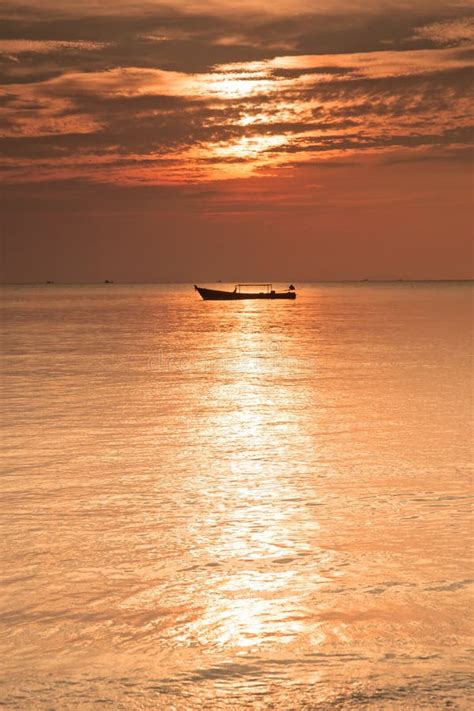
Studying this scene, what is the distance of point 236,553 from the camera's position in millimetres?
10523

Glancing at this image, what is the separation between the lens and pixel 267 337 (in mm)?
58656

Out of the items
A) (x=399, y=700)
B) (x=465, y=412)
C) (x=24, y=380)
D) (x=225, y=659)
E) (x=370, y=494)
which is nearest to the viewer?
(x=399, y=700)

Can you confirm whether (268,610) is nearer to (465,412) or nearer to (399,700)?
(399,700)

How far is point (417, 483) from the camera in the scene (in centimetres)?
1448

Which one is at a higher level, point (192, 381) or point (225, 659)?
point (225, 659)

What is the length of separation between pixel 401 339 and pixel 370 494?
38.7 meters

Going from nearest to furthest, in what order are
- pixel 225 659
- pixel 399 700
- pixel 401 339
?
1. pixel 399 700
2. pixel 225 659
3. pixel 401 339

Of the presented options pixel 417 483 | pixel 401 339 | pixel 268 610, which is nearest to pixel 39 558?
pixel 268 610

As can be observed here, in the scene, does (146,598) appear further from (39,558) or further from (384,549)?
(384,549)

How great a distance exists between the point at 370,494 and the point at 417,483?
1.11 meters

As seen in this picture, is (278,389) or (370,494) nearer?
(370,494)

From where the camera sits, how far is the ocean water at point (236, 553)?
7.32 m

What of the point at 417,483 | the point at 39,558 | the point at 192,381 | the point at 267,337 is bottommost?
the point at 267,337

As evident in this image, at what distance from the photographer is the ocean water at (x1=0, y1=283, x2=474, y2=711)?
24.0 ft
